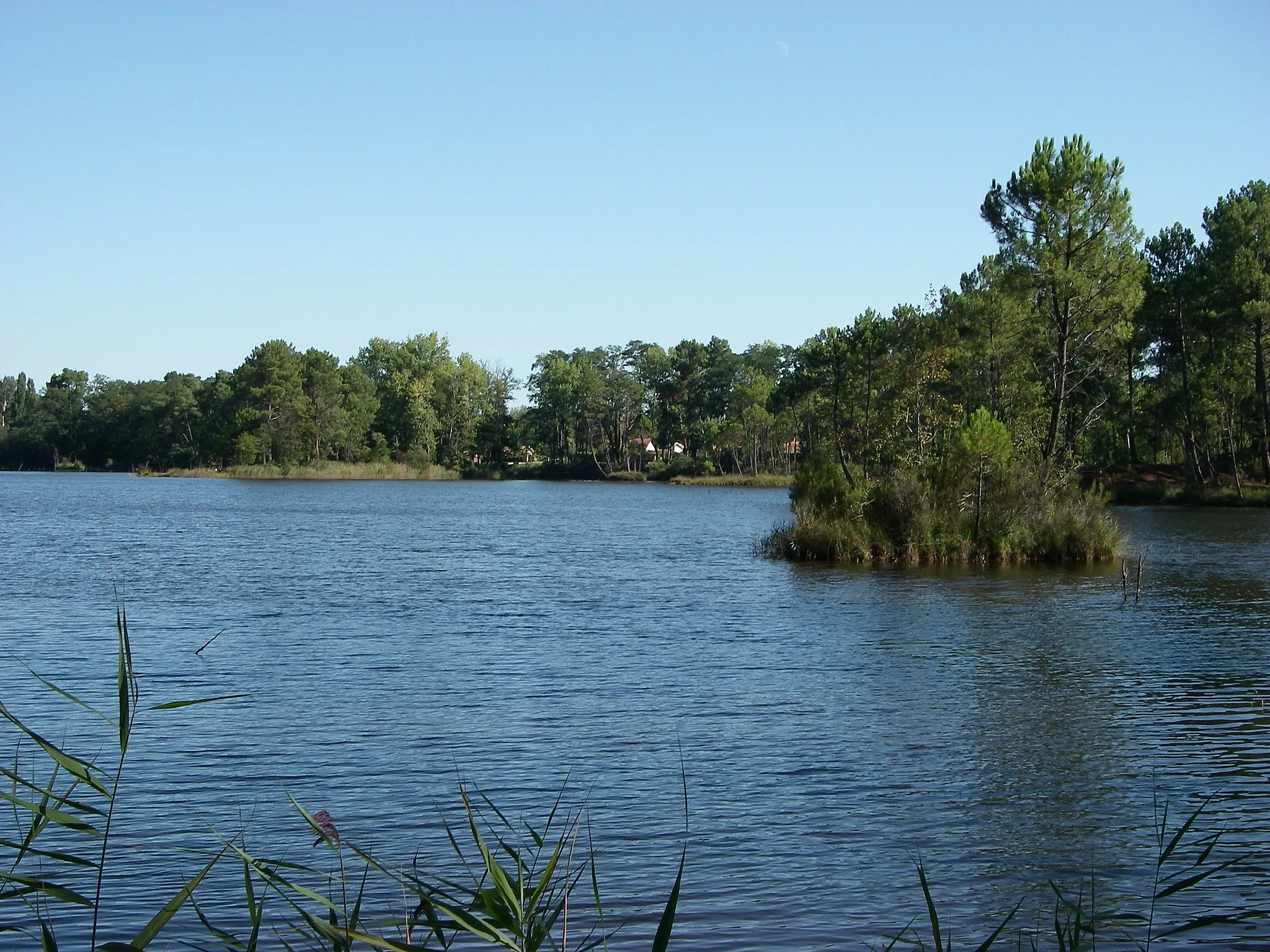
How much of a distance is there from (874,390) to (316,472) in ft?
223

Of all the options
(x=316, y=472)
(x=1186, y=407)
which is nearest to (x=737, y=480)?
(x=316, y=472)

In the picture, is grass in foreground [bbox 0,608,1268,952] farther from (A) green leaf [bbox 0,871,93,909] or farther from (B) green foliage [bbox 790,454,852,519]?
(B) green foliage [bbox 790,454,852,519]

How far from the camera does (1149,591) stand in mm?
25203

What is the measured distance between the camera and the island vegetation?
102ft

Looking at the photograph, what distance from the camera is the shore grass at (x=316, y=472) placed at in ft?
370

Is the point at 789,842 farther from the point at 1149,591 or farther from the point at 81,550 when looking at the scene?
the point at 81,550

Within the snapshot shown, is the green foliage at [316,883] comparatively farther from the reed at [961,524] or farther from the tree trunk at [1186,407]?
the tree trunk at [1186,407]

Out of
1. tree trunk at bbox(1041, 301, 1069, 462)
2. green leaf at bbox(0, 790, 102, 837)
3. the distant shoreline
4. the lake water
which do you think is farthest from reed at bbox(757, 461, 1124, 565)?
the distant shoreline

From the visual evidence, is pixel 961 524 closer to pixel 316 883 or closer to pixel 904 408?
pixel 904 408

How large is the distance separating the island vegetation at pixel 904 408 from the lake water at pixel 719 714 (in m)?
3.14

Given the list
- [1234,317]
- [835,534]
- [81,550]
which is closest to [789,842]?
[835,534]

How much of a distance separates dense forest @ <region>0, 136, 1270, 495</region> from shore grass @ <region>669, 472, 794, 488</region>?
12.3 ft

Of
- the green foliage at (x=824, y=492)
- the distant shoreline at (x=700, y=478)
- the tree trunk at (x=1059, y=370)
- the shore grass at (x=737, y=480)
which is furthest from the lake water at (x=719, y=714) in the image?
the shore grass at (x=737, y=480)

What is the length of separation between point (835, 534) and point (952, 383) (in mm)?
24830
